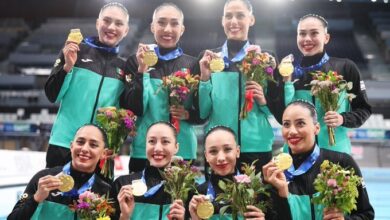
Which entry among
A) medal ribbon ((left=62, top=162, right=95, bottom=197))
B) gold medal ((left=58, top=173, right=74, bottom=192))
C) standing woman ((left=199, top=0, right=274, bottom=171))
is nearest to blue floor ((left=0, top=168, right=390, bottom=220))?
medal ribbon ((left=62, top=162, right=95, bottom=197))

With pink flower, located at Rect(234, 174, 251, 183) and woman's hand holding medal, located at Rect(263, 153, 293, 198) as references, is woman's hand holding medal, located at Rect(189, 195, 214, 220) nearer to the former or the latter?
pink flower, located at Rect(234, 174, 251, 183)

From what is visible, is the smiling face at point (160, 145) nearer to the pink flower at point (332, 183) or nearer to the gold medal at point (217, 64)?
the gold medal at point (217, 64)

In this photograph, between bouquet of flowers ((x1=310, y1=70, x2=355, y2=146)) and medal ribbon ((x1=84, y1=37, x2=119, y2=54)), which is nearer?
bouquet of flowers ((x1=310, y1=70, x2=355, y2=146))

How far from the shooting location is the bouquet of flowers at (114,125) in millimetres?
3584

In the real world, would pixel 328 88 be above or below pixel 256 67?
below

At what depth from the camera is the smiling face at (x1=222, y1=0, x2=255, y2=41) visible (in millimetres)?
3881

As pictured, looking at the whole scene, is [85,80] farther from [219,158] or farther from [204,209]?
[204,209]

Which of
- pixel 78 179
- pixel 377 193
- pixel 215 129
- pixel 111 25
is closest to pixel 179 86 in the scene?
pixel 215 129

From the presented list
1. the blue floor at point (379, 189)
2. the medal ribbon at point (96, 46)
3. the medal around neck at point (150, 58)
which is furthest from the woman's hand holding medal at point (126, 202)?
the blue floor at point (379, 189)

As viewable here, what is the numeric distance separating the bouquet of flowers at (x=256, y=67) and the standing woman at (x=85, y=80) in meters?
1.17

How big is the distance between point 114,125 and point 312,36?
6.07 ft

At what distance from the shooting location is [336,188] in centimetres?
276

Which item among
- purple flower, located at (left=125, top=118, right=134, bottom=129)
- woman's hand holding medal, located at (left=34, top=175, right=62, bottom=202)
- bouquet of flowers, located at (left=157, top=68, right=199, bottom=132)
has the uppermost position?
bouquet of flowers, located at (left=157, top=68, right=199, bottom=132)

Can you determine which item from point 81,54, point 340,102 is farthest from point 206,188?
point 81,54
